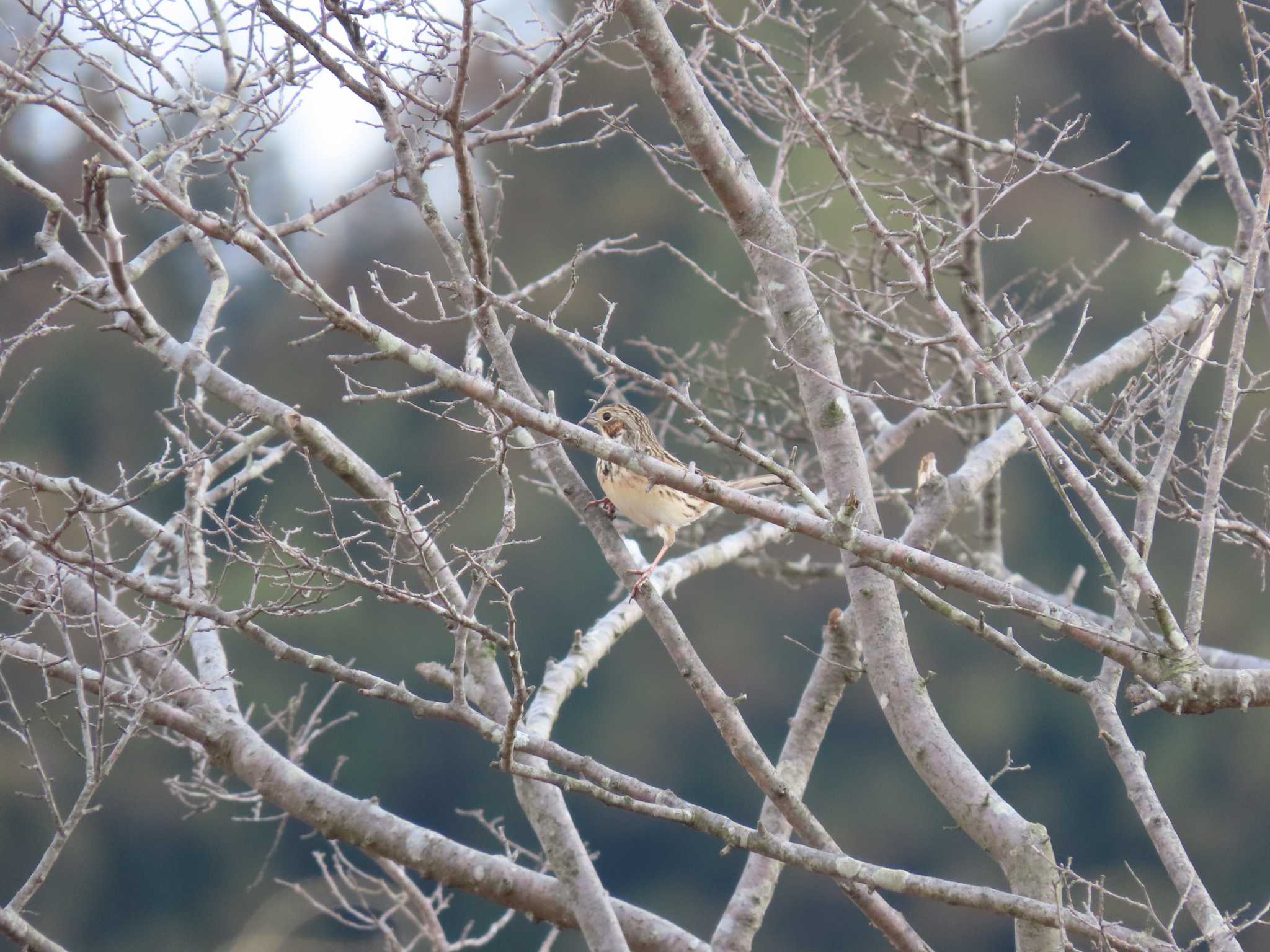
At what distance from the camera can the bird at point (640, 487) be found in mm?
4445

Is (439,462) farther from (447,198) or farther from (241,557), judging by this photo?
(241,557)

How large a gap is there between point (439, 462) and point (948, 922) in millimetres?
7042

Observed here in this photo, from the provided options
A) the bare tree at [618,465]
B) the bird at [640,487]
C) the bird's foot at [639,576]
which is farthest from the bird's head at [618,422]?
the bird's foot at [639,576]

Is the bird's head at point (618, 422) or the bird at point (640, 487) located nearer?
the bird at point (640, 487)

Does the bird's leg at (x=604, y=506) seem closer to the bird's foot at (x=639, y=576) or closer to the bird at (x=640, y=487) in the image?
the bird's foot at (x=639, y=576)

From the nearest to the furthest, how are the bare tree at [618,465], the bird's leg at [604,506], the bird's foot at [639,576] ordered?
the bare tree at [618,465]
the bird's foot at [639,576]
the bird's leg at [604,506]

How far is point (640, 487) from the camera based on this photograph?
4.48 metres

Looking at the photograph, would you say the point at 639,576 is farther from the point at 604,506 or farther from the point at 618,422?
the point at 618,422

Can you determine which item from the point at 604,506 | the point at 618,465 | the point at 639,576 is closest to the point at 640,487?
the point at 604,506

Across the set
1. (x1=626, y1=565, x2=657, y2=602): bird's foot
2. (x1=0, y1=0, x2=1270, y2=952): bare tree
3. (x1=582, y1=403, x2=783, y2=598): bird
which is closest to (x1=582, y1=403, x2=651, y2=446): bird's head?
(x1=582, y1=403, x2=783, y2=598): bird

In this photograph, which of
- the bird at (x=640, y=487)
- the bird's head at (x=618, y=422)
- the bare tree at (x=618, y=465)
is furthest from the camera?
the bird's head at (x=618, y=422)

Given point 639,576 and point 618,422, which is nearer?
point 639,576

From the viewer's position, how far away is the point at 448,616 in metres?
2.48

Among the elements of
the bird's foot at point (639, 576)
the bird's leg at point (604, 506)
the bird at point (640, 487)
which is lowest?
the bird's foot at point (639, 576)
